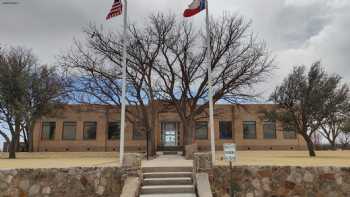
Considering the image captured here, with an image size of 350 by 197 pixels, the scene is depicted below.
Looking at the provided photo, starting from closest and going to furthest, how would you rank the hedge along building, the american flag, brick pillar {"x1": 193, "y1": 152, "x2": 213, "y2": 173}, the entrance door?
brick pillar {"x1": 193, "y1": 152, "x2": 213, "y2": 173} → the american flag → the entrance door → the hedge along building

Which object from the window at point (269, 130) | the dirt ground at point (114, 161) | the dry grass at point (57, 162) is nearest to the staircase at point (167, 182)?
the dirt ground at point (114, 161)

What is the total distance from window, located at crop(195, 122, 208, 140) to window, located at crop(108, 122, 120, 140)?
8935 mm

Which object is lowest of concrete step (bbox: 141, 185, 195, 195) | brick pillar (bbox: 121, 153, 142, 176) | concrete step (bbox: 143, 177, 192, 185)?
concrete step (bbox: 141, 185, 195, 195)

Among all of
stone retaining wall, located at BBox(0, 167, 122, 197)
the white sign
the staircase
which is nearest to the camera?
the white sign

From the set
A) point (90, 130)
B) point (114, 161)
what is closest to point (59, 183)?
point (114, 161)

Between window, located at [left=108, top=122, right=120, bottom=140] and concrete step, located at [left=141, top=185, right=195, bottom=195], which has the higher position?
window, located at [left=108, top=122, right=120, bottom=140]

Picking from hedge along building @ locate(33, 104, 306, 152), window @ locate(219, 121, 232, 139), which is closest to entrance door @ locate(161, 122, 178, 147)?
hedge along building @ locate(33, 104, 306, 152)

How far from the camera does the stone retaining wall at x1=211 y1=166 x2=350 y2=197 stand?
33.6ft

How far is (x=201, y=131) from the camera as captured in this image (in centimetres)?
3478

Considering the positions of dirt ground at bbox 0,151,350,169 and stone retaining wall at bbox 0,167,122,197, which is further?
dirt ground at bbox 0,151,350,169

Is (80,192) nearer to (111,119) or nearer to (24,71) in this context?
(24,71)

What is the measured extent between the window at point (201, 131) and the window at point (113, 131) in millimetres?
8935

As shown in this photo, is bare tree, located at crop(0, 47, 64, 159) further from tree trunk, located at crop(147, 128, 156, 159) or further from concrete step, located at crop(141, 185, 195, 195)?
concrete step, located at crop(141, 185, 195, 195)

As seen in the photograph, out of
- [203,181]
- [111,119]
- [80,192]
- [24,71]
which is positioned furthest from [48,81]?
[203,181]
